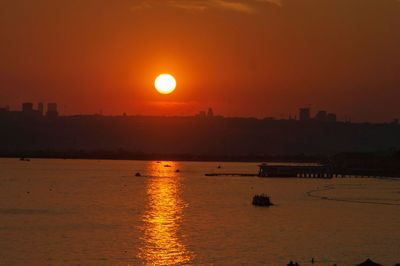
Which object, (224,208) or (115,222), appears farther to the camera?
(224,208)

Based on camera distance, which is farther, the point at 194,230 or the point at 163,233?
the point at 194,230

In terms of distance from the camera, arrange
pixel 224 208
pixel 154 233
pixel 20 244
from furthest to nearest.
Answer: pixel 224 208
pixel 154 233
pixel 20 244

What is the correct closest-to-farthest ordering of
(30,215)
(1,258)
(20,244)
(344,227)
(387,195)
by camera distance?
(1,258), (20,244), (344,227), (30,215), (387,195)

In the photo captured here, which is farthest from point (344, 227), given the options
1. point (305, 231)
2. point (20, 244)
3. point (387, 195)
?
point (387, 195)

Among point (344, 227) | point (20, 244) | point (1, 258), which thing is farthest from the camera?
point (344, 227)

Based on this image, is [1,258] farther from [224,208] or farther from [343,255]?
[224,208]

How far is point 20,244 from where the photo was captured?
198ft

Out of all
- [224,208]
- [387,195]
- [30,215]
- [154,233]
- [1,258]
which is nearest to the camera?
[1,258]

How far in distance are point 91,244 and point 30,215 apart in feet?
88.4

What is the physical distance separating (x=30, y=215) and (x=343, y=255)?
4174 cm

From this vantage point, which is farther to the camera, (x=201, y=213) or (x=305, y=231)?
(x=201, y=213)

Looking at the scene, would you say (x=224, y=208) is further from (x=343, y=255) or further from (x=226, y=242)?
(x=343, y=255)

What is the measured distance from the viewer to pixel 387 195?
12381 centimetres

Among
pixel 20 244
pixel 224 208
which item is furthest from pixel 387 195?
pixel 20 244
